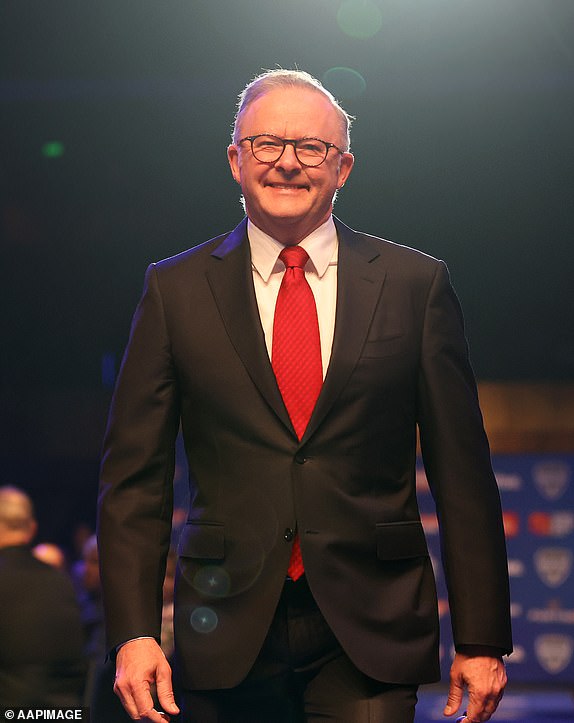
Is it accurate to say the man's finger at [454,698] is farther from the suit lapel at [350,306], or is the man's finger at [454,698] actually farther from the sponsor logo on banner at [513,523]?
the sponsor logo on banner at [513,523]

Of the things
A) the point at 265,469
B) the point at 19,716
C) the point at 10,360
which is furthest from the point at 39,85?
the point at 265,469

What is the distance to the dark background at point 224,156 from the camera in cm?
586

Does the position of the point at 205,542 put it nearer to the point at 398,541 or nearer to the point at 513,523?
the point at 398,541

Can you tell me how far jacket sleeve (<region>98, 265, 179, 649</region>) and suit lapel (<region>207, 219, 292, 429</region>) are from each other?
13cm

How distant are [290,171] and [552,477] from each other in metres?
5.97

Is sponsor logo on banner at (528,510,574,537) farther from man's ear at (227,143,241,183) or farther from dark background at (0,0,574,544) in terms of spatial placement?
man's ear at (227,143,241,183)

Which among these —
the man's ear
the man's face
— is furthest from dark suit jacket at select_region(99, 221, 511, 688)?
the man's ear

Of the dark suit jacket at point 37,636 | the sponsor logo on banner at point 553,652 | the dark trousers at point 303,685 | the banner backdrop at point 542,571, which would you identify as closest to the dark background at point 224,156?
the banner backdrop at point 542,571

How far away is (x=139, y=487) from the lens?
219 centimetres

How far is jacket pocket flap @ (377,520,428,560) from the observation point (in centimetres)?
214

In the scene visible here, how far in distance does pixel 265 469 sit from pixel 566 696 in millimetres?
6246

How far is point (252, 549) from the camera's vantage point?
2.11 metres

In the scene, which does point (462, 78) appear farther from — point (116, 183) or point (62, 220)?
point (62, 220)

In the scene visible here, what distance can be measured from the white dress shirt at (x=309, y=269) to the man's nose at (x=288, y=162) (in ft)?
0.47
